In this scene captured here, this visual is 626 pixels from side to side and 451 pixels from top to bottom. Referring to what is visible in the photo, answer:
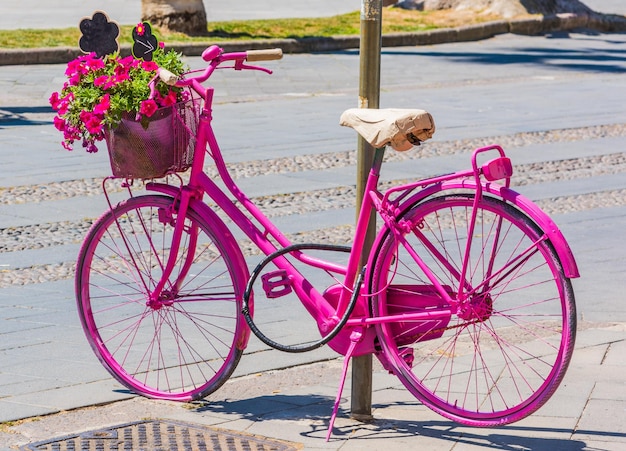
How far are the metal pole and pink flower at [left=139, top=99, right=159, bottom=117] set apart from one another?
738 millimetres

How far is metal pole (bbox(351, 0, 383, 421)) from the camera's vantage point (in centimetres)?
411

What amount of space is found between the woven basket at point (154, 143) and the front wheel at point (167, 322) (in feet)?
0.75

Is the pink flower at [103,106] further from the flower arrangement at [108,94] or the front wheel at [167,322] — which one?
the front wheel at [167,322]

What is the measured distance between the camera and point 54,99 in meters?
4.41


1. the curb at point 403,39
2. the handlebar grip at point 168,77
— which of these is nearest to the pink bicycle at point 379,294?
the handlebar grip at point 168,77

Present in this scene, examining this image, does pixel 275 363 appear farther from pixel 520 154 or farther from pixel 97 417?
pixel 520 154

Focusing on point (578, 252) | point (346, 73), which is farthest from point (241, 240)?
point (346, 73)

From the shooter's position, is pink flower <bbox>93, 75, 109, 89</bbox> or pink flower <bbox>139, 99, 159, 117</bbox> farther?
pink flower <bbox>93, 75, 109, 89</bbox>

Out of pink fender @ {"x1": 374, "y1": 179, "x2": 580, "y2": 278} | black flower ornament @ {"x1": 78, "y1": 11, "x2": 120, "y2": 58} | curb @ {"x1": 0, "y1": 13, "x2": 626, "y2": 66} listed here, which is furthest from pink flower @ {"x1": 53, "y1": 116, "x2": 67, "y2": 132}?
curb @ {"x1": 0, "y1": 13, "x2": 626, "y2": 66}

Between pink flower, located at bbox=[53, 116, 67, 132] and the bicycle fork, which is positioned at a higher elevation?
pink flower, located at bbox=[53, 116, 67, 132]

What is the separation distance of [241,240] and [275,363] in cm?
227

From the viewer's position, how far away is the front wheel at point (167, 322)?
4.41 m

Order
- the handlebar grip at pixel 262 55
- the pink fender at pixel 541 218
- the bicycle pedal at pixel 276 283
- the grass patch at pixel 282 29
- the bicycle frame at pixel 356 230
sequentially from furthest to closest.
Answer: the grass patch at pixel 282 29 < the handlebar grip at pixel 262 55 < the bicycle pedal at pixel 276 283 < the bicycle frame at pixel 356 230 < the pink fender at pixel 541 218

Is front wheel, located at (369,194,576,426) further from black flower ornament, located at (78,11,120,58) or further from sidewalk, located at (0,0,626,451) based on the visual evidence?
black flower ornament, located at (78,11,120,58)
